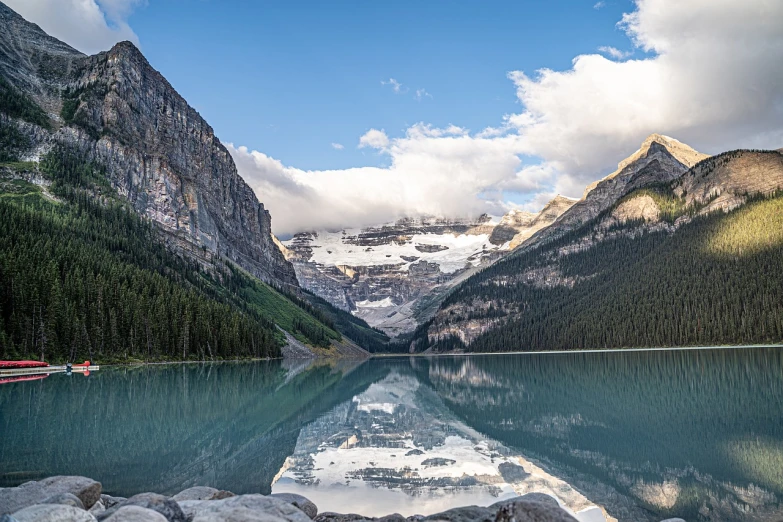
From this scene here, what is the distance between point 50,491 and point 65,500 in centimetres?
160

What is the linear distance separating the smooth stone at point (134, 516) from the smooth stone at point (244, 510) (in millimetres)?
650

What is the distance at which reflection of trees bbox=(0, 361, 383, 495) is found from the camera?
17578 mm

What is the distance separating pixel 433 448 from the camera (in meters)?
24.4

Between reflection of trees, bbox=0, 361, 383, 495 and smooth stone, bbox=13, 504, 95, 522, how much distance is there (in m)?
7.41

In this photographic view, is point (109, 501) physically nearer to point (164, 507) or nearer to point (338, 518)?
point (164, 507)

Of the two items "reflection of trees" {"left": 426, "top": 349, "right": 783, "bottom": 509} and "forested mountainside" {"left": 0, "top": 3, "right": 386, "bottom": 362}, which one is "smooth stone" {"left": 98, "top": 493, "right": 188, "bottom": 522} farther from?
"forested mountainside" {"left": 0, "top": 3, "right": 386, "bottom": 362}

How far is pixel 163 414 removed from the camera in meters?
31.5

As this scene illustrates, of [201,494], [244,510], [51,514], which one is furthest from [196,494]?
[51,514]

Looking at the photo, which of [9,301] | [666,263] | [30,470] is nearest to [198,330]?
[9,301]

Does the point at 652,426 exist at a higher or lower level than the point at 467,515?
lower

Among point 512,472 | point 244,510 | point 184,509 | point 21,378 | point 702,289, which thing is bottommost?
point 21,378

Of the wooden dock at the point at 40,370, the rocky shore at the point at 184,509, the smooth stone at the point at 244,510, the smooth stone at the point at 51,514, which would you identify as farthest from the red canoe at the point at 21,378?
the smooth stone at the point at 51,514

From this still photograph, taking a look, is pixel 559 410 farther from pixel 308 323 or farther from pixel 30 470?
pixel 308 323

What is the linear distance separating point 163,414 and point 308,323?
554ft
